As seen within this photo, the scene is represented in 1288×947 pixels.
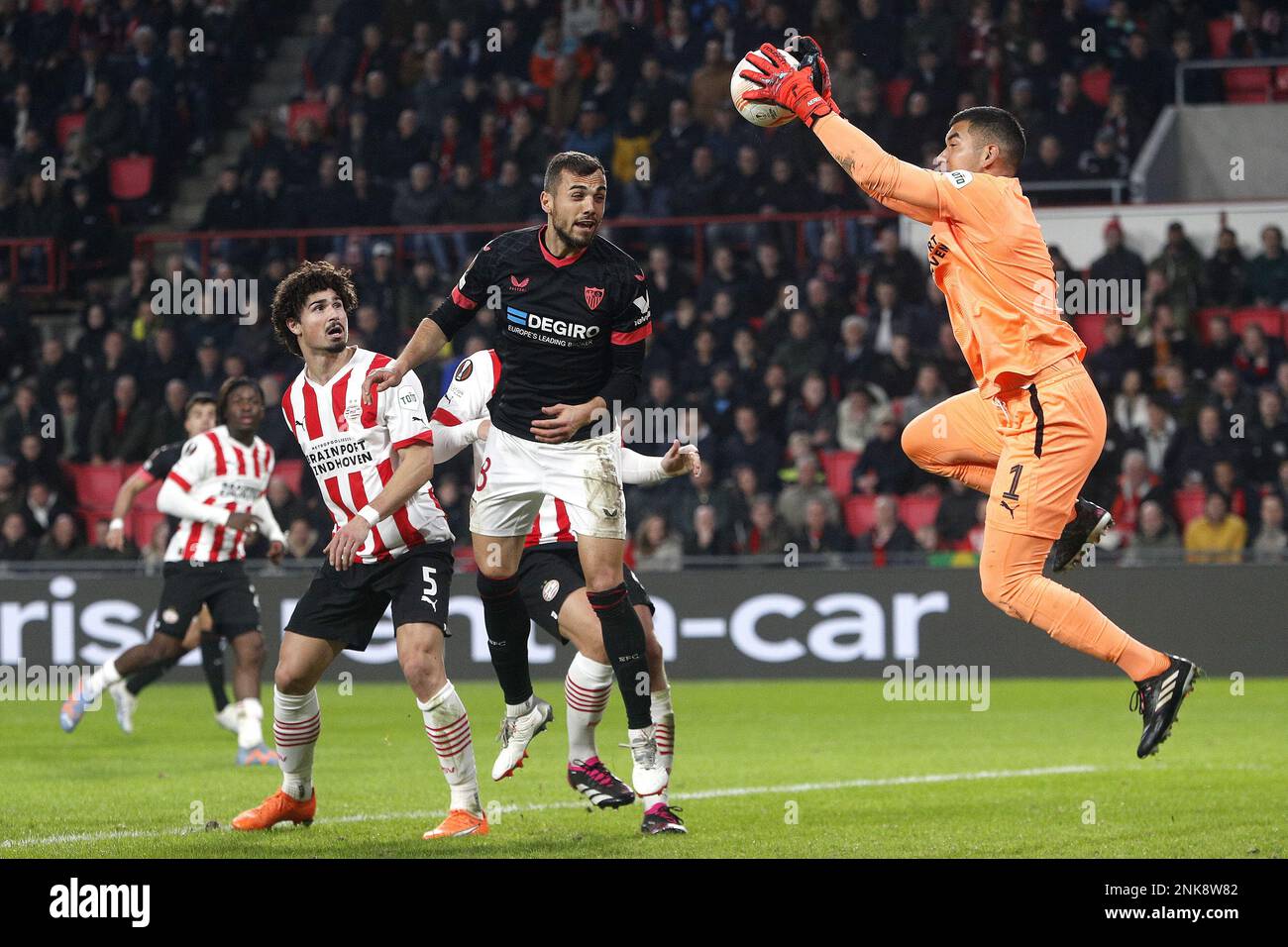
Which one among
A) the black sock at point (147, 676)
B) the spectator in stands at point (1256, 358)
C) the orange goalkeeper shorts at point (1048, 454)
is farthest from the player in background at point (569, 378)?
the spectator in stands at point (1256, 358)

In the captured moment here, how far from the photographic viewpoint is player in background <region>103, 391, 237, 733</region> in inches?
461

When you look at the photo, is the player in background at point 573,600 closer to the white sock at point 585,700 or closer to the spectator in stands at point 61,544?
the white sock at point 585,700

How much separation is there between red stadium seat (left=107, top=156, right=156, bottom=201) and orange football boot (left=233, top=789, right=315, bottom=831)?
15.3 metres

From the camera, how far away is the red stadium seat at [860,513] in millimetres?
16281

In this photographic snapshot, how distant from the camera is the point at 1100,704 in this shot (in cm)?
1351

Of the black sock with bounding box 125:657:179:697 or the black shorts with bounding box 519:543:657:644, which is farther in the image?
the black sock with bounding box 125:657:179:697

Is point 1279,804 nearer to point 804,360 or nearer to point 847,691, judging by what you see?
point 847,691

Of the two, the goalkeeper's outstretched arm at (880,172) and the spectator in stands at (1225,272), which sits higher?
the goalkeeper's outstretched arm at (880,172)

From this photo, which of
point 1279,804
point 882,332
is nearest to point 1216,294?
point 882,332

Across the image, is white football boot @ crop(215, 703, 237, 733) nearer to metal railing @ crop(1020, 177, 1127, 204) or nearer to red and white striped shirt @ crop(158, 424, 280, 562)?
red and white striped shirt @ crop(158, 424, 280, 562)

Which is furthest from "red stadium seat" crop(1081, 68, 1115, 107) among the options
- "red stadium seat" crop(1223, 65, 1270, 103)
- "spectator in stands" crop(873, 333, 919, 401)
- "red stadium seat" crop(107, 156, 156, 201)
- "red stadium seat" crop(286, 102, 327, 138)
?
"red stadium seat" crop(107, 156, 156, 201)

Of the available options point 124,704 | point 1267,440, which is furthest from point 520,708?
point 1267,440

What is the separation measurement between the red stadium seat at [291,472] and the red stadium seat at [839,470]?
4.93 meters

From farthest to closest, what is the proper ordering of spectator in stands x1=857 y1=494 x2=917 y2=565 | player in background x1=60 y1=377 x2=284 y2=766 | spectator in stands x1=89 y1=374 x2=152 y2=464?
spectator in stands x1=89 y1=374 x2=152 y2=464
spectator in stands x1=857 y1=494 x2=917 y2=565
player in background x1=60 y1=377 x2=284 y2=766
